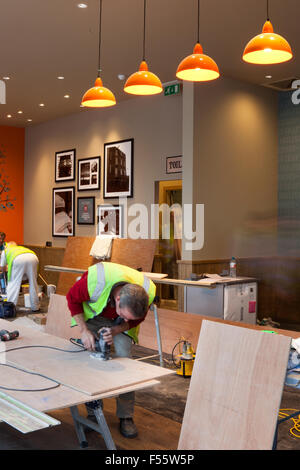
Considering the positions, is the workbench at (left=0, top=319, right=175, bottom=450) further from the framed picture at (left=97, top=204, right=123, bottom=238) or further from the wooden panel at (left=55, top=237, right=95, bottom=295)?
the wooden panel at (left=55, top=237, right=95, bottom=295)

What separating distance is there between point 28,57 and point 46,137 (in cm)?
422

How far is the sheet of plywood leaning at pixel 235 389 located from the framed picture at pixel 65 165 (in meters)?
8.38

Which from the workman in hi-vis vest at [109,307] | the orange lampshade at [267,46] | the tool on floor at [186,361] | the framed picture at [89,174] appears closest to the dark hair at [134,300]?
the workman in hi-vis vest at [109,307]

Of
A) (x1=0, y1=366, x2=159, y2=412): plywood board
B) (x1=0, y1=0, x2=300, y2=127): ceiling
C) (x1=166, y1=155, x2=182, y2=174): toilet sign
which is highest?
(x1=0, y1=0, x2=300, y2=127): ceiling

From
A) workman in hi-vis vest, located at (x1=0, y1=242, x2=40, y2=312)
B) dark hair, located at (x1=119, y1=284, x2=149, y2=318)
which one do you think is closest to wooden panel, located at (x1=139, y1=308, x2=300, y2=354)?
dark hair, located at (x1=119, y1=284, x2=149, y2=318)

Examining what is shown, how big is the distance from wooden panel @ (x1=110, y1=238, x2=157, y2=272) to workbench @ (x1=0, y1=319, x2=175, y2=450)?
477cm

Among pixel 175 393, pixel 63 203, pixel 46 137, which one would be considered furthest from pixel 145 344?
pixel 46 137

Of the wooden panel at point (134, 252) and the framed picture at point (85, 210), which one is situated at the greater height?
the framed picture at point (85, 210)

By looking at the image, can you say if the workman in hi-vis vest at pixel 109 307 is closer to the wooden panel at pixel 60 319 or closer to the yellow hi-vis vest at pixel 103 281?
the yellow hi-vis vest at pixel 103 281

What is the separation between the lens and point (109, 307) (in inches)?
128

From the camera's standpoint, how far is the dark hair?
104 inches

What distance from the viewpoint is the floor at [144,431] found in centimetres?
324

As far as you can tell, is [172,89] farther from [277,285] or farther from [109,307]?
[109,307]

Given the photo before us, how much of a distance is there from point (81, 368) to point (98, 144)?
7422 mm
